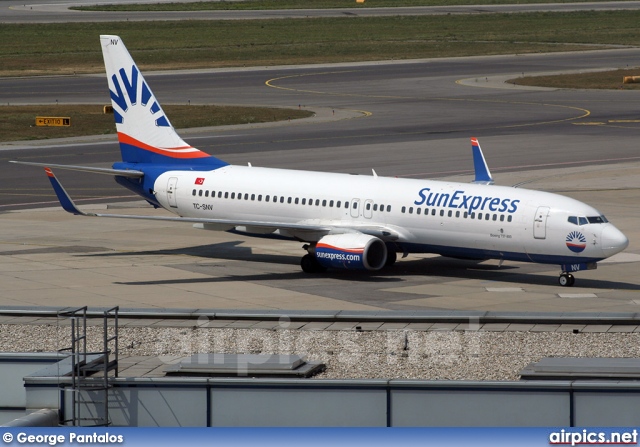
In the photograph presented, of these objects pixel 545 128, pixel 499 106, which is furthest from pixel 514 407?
pixel 499 106

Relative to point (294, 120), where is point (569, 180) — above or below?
below

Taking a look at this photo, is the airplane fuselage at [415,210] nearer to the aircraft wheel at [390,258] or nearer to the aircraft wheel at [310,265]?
the aircraft wheel at [390,258]

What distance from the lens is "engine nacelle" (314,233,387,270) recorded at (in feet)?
151

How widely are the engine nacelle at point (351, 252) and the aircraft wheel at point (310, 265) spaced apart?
0.85 meters

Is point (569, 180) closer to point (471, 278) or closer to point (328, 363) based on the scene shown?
point (471, 278)

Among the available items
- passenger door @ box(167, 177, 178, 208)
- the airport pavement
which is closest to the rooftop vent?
the airport pavement

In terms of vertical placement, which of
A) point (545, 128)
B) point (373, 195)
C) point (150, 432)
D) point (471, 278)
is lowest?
point (150, 432)

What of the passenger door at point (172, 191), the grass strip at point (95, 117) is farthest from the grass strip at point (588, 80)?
the passenger door at point (172, 191)

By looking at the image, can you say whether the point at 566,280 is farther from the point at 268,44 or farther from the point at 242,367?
the point at 268,44

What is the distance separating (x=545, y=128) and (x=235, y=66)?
206ft

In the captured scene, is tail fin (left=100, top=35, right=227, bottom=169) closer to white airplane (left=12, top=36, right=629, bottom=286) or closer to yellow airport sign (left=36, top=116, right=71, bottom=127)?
white airplane (left=12, top=36, right=629, bottom=286)

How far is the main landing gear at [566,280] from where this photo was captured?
4519 cm

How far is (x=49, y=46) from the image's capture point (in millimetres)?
176250

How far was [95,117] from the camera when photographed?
356 feet
